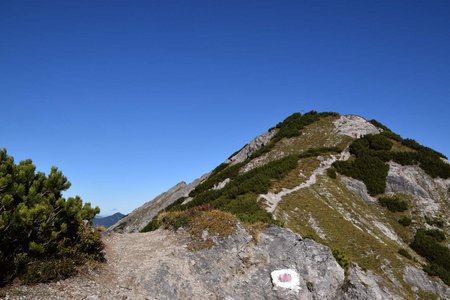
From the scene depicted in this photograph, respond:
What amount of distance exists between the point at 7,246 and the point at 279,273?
15.0 meters

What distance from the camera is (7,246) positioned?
15344 millimetres

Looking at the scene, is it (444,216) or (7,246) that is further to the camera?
(444,216)

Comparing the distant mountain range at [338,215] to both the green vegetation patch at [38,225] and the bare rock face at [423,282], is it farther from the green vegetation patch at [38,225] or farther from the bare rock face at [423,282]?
the green vegetation patch at [38,225]

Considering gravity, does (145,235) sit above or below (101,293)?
above

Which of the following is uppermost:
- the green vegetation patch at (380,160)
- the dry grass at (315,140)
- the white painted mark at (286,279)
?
the dry grass at (315,140)

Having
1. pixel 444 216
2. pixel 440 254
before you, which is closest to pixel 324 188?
pixel 440 254

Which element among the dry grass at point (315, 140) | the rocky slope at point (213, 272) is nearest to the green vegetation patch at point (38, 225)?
the rocky slope at point (213, 272)

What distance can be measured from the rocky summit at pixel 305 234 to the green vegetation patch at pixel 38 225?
882 mm

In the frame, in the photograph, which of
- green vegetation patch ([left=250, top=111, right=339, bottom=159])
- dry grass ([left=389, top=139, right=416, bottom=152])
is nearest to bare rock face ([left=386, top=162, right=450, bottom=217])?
dry grass ([left=389, top=139, right=416, bottom=152])

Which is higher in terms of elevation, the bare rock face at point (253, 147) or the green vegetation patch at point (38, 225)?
the bare rock face at point (253, 147)

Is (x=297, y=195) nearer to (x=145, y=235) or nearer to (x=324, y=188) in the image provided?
(x=324, y=188)

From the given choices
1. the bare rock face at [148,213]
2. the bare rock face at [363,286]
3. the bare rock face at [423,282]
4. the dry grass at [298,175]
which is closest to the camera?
the bare rock face at [363,286]

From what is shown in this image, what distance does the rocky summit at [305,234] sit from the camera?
1986 cm

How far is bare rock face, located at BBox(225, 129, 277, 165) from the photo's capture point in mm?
70169
